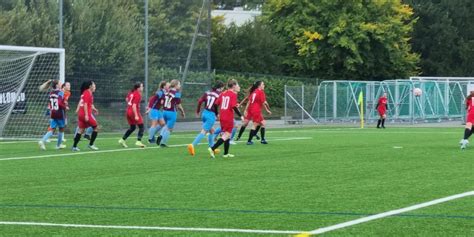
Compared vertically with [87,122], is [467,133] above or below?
below

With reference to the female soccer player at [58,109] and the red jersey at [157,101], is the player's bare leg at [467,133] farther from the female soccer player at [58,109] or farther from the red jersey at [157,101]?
the female soccer player at [58,109]

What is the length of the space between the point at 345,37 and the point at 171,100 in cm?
4238

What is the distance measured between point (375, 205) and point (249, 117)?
55.3 feet

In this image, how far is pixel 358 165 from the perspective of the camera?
19219mm

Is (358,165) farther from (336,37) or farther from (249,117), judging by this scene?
(336,37)

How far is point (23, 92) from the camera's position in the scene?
106 feet

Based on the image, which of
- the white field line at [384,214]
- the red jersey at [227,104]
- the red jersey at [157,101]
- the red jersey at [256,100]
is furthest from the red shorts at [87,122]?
the white field line at [384,214]

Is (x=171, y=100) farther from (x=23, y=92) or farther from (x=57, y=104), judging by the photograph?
(x=23, y=92)

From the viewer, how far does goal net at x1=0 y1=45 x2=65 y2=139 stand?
31.8m

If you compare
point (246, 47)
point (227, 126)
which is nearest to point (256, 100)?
point (227, 126)

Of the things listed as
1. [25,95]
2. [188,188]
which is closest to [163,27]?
[25,95]

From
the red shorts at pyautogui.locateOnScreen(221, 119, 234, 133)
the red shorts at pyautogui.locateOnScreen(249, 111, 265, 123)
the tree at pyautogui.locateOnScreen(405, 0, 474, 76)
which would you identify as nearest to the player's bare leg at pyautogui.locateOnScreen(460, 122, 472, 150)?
the red shorts at pyautogui.locateOnScreen(249, 111, 265, 123)

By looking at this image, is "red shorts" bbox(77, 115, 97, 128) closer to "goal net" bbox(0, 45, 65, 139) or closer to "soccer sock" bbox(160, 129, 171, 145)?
"soccer sock" bbox(160, 129, 171, 145)

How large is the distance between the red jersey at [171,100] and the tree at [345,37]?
41788 mm
